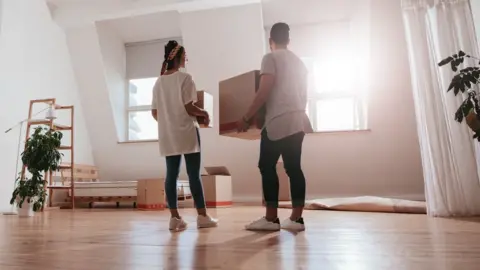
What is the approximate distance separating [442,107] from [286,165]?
67.5 inches

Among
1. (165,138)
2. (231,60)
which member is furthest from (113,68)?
(165,138)

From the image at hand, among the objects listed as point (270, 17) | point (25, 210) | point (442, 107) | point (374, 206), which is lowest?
point (374, 206)

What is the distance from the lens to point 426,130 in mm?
2918

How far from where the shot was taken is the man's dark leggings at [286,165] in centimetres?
188

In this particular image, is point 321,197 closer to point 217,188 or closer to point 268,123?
point 217,188

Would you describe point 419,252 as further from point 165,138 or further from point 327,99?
→ point 327,99

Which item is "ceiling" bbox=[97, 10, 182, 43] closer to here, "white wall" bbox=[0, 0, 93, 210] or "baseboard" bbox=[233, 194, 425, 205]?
"white wall" bbox=[0, 0, 93, 210]

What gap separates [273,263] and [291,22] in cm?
420

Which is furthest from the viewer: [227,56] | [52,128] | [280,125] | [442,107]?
[227,56]

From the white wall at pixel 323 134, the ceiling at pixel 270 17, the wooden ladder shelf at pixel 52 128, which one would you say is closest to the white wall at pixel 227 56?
the white wall at pixel 323 134

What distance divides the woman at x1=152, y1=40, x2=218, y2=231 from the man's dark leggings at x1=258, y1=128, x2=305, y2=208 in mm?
381

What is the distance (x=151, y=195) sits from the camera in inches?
163

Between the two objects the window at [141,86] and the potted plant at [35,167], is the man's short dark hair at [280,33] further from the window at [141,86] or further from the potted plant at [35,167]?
the window at [141,86]

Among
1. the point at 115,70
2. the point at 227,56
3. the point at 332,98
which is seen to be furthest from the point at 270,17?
the point at 115,70
